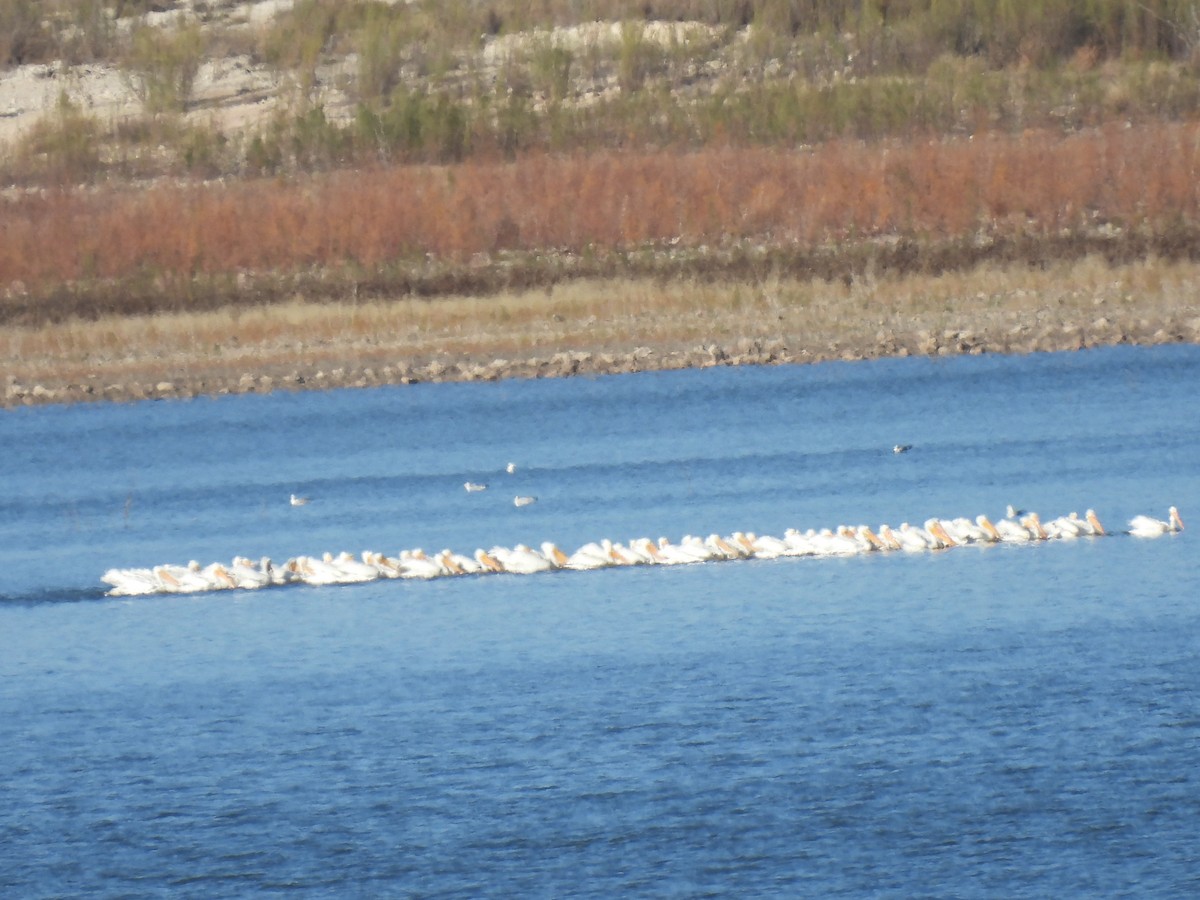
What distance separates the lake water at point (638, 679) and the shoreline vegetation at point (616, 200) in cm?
618

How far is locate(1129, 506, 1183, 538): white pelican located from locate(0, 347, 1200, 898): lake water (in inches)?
6.8

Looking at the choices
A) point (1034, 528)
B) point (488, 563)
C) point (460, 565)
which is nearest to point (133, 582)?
point (460, 565)

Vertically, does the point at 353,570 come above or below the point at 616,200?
below

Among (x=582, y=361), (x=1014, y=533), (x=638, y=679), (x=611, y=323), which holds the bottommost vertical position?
(x=582, y=361)

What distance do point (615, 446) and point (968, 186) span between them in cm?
1466

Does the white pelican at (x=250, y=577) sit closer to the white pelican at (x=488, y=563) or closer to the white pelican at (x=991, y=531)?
the white pelican at (x=488, y=563)

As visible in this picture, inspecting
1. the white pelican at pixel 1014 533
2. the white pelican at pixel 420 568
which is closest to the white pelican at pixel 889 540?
the white pelican at pixel 1014 533

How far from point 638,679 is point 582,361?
17438 mm

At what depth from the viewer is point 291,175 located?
48250 mm

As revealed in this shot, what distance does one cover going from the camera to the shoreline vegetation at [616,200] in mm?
33938

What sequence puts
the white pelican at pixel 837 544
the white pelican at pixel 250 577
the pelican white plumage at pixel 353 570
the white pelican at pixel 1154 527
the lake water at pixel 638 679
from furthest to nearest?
the white pelican at pixel 250 577 < the pelican white plumage at pixel 353 570 < the white pelican at pixel 837 544 < the white pelican at pixel 1154 527 < the lake water at pixel 638 679

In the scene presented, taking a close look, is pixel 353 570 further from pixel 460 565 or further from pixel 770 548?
pixel 770 548

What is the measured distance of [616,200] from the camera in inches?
1642

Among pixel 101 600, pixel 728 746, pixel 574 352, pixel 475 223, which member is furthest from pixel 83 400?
pixel 728 746
